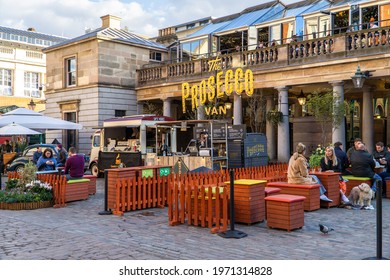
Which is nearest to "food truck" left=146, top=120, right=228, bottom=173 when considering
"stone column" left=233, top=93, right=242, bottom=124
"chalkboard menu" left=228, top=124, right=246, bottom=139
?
"chalkboard menu" left=228, top=124, right=246, bottom=139

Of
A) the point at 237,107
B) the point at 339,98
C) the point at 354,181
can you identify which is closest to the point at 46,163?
the point at 354,181

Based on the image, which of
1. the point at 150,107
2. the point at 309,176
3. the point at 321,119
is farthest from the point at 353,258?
the point at 150,107

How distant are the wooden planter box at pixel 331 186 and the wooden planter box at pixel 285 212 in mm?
2990

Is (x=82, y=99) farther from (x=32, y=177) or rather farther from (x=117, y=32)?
(x=32, y=177)

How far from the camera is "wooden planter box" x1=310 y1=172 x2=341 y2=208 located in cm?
1175

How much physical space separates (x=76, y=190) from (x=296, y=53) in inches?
503

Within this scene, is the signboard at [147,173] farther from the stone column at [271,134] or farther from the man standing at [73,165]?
the stone column at [271,134]

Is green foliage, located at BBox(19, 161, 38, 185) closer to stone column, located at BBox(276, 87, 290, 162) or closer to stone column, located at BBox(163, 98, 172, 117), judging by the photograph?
stone column, located at BBox(276, 87, 290, 162)

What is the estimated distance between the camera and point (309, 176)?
11258mm

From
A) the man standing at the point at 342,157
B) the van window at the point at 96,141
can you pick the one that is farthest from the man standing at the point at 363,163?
the van window at the point at 96,141

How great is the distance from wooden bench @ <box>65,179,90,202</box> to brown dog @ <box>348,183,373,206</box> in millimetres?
7685

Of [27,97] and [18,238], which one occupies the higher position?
[27,97]

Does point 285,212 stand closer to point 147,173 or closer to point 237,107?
point 147,173

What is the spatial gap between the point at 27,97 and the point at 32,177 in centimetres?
4207
